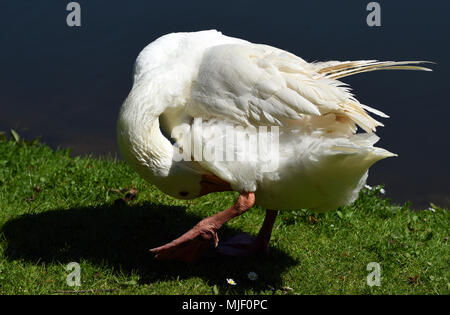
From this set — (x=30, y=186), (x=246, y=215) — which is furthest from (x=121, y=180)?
(x=246, y=215)

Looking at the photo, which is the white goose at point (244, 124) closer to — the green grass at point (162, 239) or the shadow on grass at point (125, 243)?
the shadow on grass at point (125, 243)

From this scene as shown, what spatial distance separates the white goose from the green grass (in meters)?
0.52

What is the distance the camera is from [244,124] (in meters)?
3.94

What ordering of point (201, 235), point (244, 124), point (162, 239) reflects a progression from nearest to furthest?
point (244, 124) < point (201, 235) < point (162, 239)

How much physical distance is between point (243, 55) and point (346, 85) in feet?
2.70

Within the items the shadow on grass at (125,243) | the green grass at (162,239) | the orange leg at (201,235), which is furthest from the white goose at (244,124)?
the green grass at (162,239)

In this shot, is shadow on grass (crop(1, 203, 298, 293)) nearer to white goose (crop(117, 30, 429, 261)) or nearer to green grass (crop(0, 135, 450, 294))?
green grass (crop(0, 135, 450, 294))

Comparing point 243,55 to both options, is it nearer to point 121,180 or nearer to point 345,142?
point 345,142

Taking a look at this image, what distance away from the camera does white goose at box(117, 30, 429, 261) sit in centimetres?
386

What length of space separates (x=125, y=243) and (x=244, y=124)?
1677 millimetres

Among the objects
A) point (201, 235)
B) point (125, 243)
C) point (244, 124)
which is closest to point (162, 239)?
point (125, 243)

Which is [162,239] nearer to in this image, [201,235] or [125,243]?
[125,243]

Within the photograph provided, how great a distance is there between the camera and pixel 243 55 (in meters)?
4.02

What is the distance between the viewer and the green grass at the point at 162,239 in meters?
4.31
